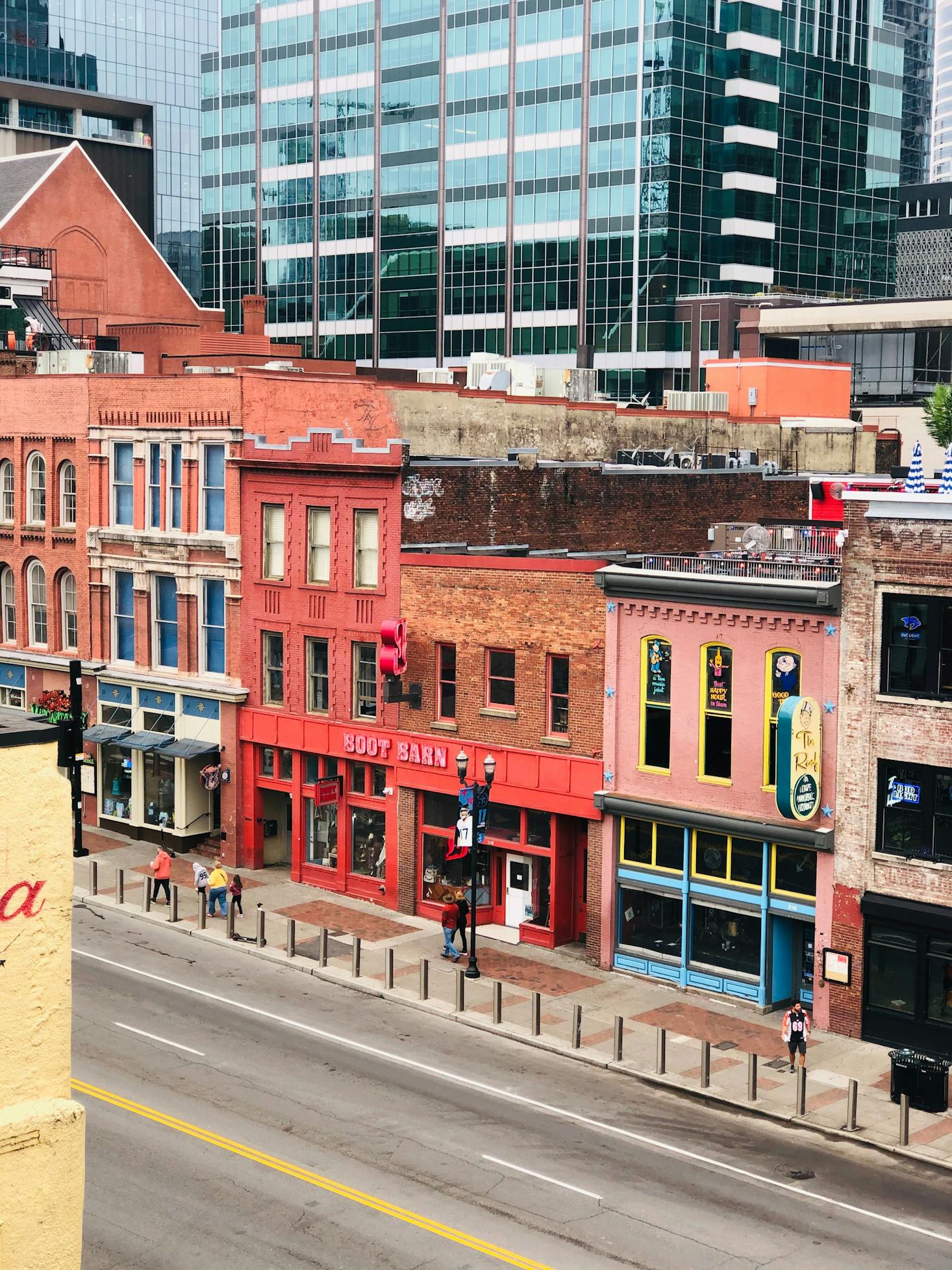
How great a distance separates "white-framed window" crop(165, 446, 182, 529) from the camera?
45.0 metres

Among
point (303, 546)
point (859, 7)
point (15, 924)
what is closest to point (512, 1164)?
point (15, 924)

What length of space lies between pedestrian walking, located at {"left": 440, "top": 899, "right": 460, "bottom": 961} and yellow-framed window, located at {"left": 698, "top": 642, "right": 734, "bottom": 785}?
20.1ft

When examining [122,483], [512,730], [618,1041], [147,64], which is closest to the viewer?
[618,1041]

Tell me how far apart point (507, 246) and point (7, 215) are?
48726mm

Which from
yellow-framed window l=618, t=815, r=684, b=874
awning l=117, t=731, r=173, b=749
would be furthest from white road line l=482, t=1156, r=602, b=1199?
awning l=117, t=731, r=173, b=749

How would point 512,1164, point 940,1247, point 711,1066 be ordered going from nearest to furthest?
1. point 940,1247
2. point 512,1164
3. point 711,1066

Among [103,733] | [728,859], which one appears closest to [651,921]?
[728,859]

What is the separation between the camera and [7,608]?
5122 cm

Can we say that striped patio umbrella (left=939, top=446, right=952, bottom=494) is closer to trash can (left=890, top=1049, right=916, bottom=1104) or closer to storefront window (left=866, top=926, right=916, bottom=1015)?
storefront window (left=866, top=926, right=916, bottom=1015)

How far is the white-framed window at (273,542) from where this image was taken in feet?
140

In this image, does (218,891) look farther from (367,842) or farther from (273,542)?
(273,542)

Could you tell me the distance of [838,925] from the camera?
30859mm

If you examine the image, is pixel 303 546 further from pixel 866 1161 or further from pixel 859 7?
pixel 859 7

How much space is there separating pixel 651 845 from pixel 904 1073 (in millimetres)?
8507
